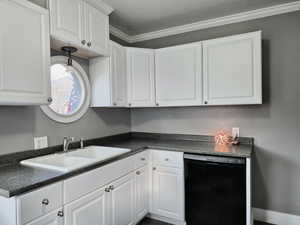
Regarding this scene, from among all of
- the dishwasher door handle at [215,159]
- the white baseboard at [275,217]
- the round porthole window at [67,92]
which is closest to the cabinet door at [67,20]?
the round porthole window at [67,92]

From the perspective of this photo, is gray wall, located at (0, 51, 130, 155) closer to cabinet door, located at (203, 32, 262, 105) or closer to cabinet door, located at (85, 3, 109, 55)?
cabinet door, located at (85, 3, 109, 55)

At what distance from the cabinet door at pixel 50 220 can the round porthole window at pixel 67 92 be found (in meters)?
0.98

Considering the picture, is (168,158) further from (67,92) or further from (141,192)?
(67,92)

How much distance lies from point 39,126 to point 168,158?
1.34 meters

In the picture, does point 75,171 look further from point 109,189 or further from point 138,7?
point 138,7

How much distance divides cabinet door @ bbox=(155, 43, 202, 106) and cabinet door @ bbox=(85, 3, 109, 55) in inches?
29.0

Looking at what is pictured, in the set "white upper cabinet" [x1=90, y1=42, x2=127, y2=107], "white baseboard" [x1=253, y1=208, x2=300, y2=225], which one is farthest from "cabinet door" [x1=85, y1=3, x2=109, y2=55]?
"white baseboard" [x1=253, y1=208, x2=300, y2=225]

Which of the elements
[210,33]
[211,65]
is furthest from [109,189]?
[210,33]

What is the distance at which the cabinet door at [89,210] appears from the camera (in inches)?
53.4

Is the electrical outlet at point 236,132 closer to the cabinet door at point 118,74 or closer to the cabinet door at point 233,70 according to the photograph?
the cabinet door at point 233,70

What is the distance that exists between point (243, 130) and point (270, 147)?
0.34 metres

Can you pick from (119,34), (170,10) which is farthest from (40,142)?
(170,10)

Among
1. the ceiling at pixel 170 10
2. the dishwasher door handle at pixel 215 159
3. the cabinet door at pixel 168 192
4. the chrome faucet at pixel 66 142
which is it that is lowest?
the cabinet door at pixel 168 192

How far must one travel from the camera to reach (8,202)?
107 cm
